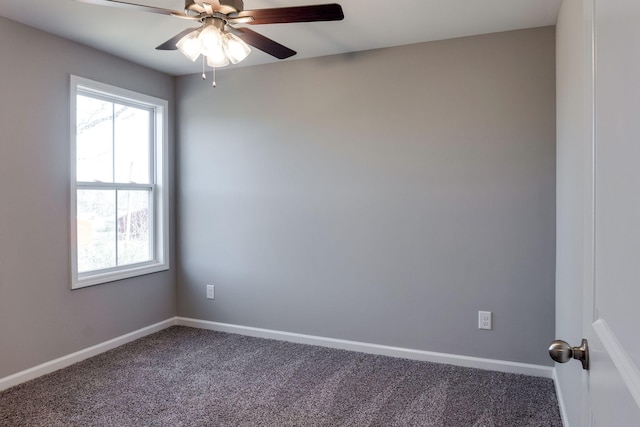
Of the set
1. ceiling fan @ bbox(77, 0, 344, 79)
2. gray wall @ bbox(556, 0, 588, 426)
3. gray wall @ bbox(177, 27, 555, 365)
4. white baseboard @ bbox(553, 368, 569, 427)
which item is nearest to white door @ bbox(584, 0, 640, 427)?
gray wall @ bbox(556, 0, 588, 426)

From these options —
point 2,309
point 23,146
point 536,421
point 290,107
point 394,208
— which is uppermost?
point 290,107

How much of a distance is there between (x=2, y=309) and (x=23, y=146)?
107cm

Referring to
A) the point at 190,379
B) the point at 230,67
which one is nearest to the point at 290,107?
the point at 230,67

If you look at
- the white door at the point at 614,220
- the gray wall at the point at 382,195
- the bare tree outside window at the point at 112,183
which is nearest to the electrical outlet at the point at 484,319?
the gray wall at the point at 382,195

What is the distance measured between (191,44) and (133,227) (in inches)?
84.5

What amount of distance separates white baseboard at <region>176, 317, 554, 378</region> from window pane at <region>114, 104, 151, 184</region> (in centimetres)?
145

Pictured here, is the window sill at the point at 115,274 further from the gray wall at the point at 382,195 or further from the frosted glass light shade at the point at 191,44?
the frosted glass light shade at the point at 191,44

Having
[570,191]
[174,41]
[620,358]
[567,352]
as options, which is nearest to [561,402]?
[570,191]

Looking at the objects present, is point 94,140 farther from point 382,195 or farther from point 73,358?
point 382,195

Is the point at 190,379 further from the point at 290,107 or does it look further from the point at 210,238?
the point at 290,107

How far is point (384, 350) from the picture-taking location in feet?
10.7

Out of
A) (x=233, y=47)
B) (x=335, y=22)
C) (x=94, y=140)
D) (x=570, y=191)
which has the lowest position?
(x=570, y=191)

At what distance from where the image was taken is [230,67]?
3748 millimetres

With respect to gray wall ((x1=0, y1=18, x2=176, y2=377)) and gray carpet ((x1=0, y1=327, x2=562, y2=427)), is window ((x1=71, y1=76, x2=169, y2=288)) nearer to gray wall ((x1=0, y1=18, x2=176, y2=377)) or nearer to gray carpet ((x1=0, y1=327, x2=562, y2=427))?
gray wall ((x1=0, y1=18, x2=176, y2=377))
